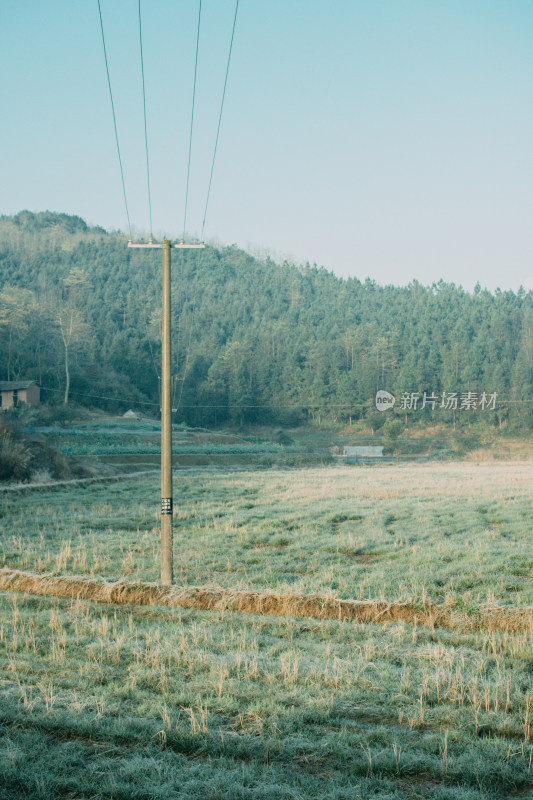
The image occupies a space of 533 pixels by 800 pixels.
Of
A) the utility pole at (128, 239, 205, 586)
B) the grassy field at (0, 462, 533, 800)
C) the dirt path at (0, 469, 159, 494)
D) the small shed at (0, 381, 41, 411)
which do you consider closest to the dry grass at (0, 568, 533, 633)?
the grassy field at (0, 462, 533, 800)

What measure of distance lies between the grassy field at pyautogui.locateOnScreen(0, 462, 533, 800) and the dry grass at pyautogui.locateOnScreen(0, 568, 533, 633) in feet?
1.08

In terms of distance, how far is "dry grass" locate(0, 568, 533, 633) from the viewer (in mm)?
8781

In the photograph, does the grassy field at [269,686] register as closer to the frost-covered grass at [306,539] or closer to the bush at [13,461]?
the frost-covered grass at [306,539]

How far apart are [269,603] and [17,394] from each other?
215 ft

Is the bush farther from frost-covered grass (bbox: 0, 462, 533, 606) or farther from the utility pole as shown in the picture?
the utility pole

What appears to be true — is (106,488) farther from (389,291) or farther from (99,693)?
(389,291)

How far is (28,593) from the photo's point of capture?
1062 centimetres

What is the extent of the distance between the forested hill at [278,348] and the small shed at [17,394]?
1200cm

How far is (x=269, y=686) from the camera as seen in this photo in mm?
6422

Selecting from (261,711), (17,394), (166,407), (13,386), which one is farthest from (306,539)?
(17,394)

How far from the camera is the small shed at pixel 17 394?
68.6 metres

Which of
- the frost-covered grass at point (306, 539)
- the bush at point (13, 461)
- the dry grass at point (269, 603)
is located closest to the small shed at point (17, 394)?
the bush at point (13, 461)

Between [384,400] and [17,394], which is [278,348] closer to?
[384,400]

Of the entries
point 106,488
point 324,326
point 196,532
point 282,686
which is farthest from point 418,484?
point 324,326
